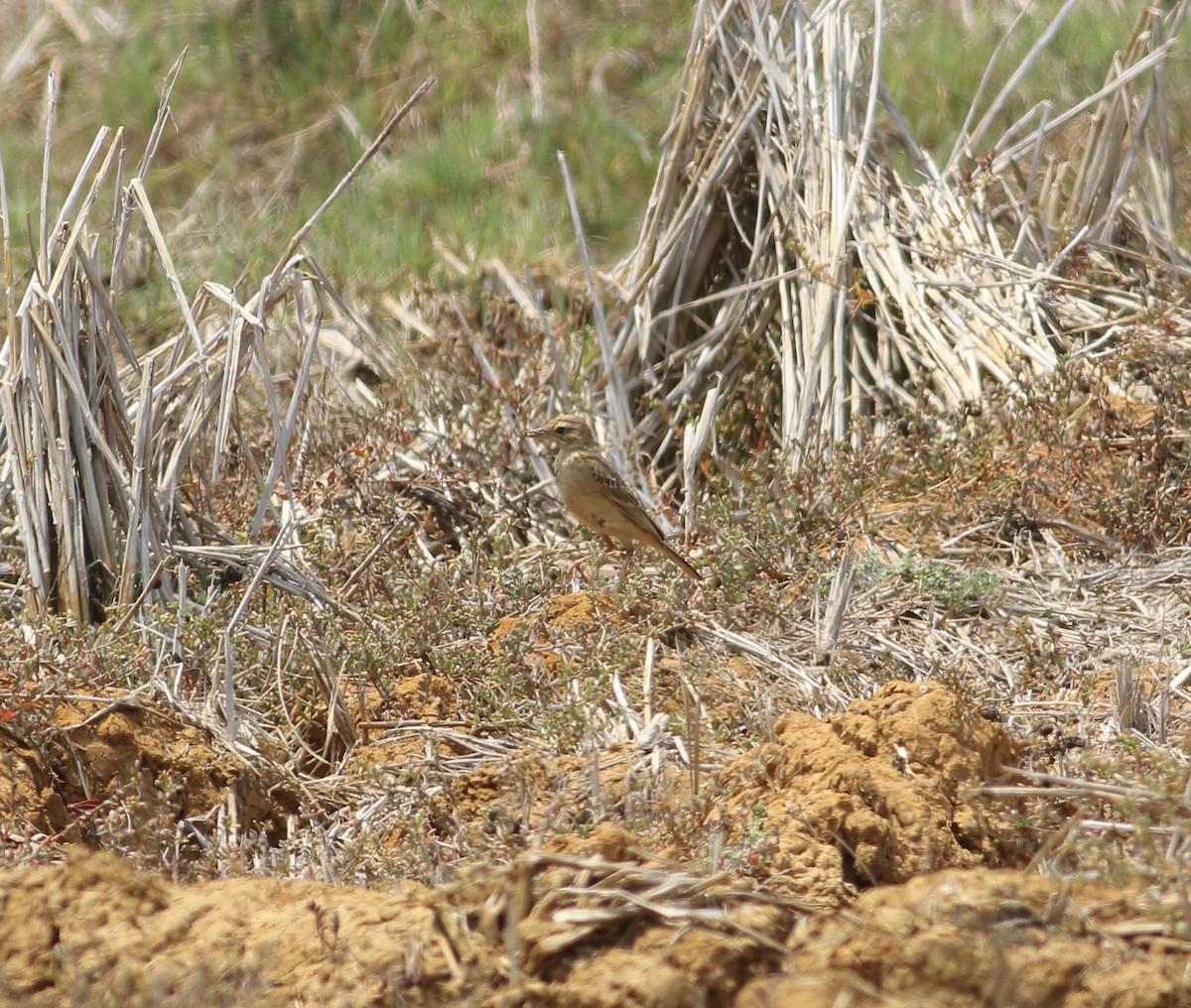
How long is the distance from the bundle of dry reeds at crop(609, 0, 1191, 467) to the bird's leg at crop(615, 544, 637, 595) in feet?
3.21

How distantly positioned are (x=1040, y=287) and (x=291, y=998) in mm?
5916

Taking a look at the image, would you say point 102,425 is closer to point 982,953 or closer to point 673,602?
point 673,602

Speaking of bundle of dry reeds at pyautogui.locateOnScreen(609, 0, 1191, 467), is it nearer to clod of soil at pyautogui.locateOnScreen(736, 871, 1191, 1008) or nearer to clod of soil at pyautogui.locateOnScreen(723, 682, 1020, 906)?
clod of soil at pyautogui.locateOnScreen(723, 682, 1020, 906)

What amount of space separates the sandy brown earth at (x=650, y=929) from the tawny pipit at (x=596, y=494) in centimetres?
242

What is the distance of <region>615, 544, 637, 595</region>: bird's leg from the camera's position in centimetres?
600

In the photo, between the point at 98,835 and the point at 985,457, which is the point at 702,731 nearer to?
the point at 98,835

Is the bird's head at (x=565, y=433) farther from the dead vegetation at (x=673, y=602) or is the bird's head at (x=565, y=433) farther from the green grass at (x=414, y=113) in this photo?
the green grass at (x=414, y=113)

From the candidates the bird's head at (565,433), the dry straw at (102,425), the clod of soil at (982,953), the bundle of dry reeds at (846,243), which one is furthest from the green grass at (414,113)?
the clod of soil at (982,953)

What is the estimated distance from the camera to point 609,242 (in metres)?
10.4

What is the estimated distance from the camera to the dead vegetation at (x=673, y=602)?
3.04 meters

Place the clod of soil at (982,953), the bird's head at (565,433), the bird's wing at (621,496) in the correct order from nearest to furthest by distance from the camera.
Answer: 1. the clod of soil at (982,953)
2. the bird's wing at (621,496)
3. the bird's head at (565,433)

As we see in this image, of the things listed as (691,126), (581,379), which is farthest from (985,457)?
(691,126)

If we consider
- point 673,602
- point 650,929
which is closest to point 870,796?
point 650,929

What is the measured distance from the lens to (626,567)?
630 cm
